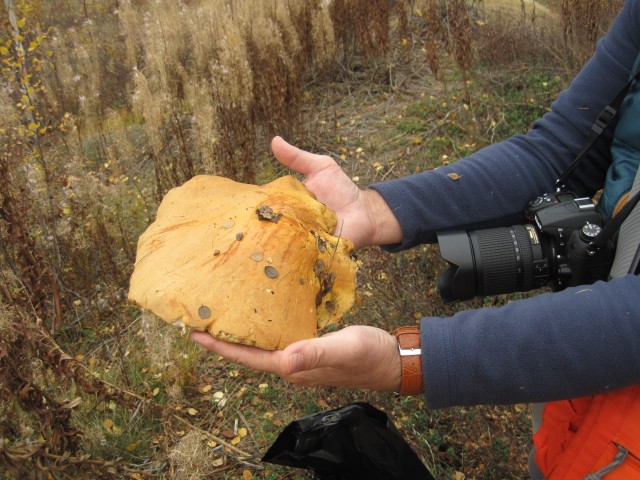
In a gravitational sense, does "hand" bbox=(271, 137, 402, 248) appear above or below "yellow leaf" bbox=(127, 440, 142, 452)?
above

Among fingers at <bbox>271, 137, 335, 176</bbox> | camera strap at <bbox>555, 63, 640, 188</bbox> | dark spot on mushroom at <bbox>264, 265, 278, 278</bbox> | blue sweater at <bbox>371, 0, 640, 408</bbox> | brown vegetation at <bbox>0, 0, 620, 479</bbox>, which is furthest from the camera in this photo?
brown vegetation at <bbox>0, 0, 620, 479</bbox>

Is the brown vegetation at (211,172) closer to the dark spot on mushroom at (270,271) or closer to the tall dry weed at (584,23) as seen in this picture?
the tall dry weed at (584,23)

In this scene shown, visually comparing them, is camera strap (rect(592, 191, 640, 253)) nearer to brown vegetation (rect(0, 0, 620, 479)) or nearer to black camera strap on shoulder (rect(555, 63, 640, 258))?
black camera strap on shoulder (rect(555, 63, 640, 258))

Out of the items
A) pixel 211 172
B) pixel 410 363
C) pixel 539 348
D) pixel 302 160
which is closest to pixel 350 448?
pixel 410 363

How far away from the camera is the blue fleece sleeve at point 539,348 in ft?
3.48

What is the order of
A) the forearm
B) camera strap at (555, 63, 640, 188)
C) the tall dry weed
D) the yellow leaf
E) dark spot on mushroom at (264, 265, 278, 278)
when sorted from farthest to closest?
the tall dry weed < the yellow leaf < the forearm < camera strap at (555, 63, 640, 188) < dark spot on mushroom at (264, 265, 278, 278)

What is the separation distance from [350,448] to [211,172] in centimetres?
197

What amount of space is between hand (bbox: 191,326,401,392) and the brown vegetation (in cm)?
81

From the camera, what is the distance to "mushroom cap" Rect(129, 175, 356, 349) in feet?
4.23

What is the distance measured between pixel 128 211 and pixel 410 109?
2984 mm

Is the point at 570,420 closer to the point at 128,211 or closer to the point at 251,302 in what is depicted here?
the point at 251,302

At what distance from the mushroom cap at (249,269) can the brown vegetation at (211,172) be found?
2.24 ft

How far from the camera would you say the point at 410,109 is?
16.4 feet

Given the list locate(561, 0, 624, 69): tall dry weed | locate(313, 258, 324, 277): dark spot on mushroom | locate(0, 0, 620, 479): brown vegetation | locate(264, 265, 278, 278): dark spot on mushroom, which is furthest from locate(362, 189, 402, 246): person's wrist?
locate(561, 0, 624, 69): tall dry weed
